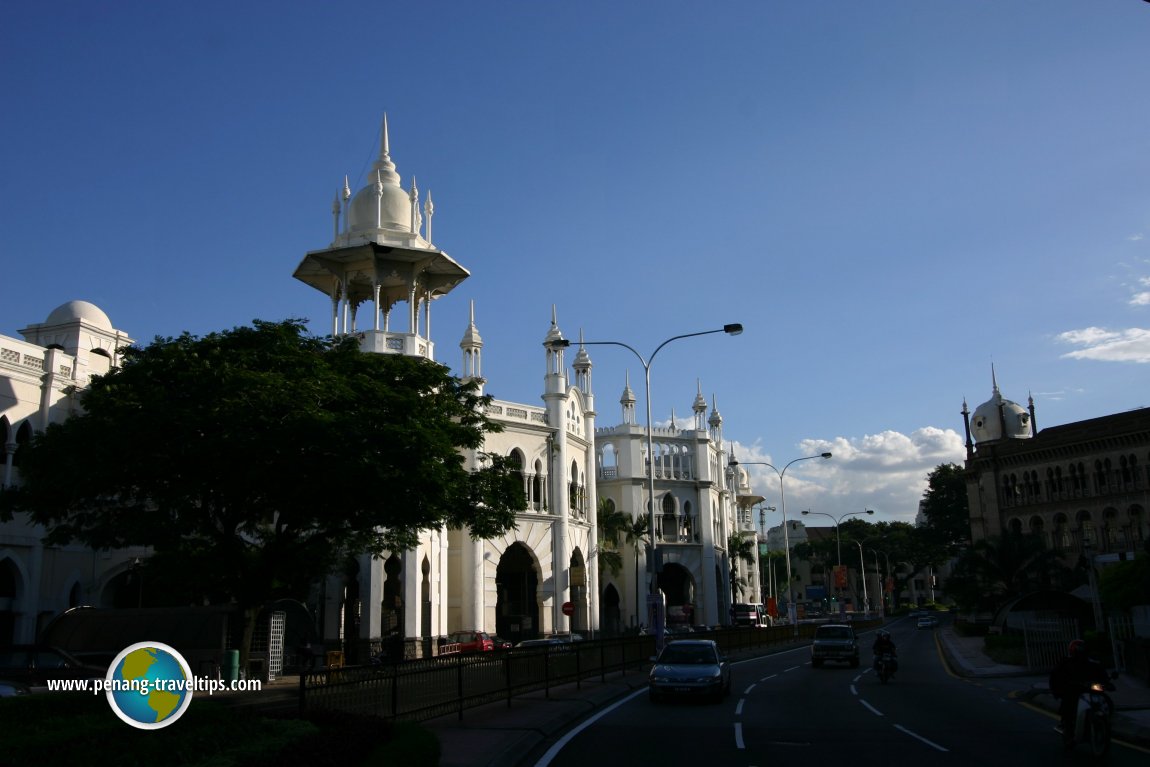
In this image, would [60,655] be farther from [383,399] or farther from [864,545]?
[864,545]

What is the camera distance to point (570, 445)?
5372 cm

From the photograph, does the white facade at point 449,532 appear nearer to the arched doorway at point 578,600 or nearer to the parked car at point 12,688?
the arched doorway at point 578,600

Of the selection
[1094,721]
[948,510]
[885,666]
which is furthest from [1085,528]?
[1094,721]

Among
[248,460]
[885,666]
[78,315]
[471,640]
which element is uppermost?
[78,315]

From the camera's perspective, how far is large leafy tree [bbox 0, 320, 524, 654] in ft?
75.9

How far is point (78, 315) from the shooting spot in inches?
1559

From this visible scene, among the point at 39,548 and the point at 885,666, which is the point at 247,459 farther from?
the point at 885,666

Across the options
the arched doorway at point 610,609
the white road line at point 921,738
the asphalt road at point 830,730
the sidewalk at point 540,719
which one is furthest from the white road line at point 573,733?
the arched doorway at point 610,609

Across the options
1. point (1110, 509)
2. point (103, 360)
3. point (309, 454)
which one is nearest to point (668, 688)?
point (309, 454)

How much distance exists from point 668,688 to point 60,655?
12.7m

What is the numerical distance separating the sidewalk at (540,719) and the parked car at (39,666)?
8.13m

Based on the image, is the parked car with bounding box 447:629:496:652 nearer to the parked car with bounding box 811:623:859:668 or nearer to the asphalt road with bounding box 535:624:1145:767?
the parked car with bounding box 811:623:859:668

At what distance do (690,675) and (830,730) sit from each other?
A: 15.5ft

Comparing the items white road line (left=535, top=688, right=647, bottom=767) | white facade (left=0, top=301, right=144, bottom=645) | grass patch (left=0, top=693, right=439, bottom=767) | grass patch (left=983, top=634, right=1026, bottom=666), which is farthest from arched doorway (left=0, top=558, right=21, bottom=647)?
grass patch (left=983, top=634, right=1026, bottom=666)
